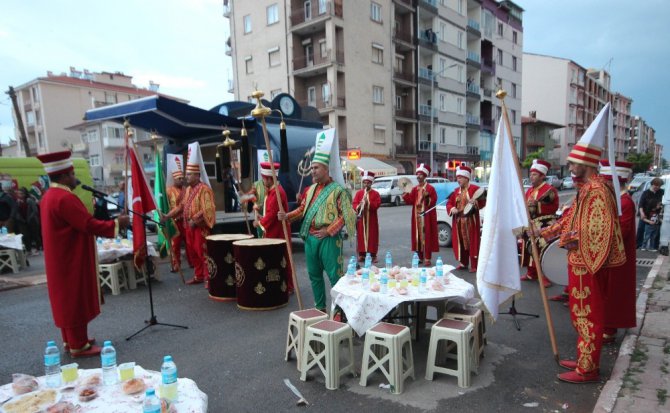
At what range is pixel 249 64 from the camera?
31109 millimetres

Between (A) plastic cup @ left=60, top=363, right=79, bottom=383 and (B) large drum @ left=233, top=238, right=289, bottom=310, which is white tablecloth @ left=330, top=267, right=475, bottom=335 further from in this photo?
(A) plastic cup @ left=60, top=363, right=79, bottom=383

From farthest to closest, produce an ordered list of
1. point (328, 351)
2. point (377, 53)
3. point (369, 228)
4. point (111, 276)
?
point (377, 53), point (369, 228), point (111, 276), point (328, 351)

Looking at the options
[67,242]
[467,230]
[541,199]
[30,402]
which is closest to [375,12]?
[467,230]

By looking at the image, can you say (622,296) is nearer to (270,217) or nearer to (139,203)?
(270,217)

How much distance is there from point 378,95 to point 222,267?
2648cm

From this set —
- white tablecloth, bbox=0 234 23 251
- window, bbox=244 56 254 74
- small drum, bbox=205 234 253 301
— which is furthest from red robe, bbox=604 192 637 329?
window, bbox=244 56 254 74

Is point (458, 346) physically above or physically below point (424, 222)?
below

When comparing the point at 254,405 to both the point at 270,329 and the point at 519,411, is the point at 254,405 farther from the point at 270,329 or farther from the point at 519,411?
the point at 519,411

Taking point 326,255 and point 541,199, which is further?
point 541,199

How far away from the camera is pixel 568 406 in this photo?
3229 millimetres

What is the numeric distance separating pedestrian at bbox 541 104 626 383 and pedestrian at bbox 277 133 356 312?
7.36 ft

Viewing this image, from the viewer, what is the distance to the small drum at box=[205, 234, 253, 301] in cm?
628

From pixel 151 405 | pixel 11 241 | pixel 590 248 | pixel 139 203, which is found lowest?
pixel 11 241

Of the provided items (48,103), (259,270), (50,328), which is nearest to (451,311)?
(259,270)
